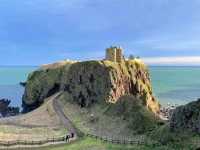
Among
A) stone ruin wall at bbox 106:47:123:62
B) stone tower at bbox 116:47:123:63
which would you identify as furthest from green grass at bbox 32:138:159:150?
stone tower at bbox 116:47:123:63

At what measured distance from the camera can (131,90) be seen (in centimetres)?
15738

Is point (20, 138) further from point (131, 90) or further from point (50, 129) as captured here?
point (131, 90)

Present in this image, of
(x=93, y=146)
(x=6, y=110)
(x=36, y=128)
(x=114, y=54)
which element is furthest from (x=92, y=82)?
(x=93, y=146)

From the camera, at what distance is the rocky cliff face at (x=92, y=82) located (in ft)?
457

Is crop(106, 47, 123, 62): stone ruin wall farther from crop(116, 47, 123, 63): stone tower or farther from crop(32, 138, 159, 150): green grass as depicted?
crop(32, 138, 159, 150): green grass

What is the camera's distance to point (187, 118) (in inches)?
3588

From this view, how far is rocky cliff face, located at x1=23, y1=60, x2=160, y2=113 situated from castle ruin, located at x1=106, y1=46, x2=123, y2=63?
244 centimetres

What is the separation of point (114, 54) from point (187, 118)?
6728 cm

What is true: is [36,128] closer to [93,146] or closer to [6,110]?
[93,146]

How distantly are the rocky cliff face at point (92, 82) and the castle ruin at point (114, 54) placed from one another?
2.44 m

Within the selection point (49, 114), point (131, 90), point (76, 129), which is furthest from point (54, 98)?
point (76, 129)

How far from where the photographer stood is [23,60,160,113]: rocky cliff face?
139375 millimetres

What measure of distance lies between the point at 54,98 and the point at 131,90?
26.0 metres

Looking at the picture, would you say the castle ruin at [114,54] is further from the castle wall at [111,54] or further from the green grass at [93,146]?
the green grass at [93,146]
